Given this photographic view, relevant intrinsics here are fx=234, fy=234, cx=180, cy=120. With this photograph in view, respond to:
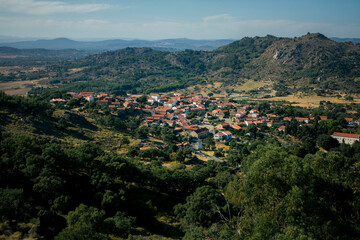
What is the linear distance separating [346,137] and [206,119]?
38662mm

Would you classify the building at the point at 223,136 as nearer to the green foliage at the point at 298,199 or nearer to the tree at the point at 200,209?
the tree at the point at 200,209

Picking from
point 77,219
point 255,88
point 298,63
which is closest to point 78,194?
point 77,219

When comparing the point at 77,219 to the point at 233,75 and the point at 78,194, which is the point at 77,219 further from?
the point at 233,75

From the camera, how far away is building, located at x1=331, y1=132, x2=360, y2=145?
55.7 m

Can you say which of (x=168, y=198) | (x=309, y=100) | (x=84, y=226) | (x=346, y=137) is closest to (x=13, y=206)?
(x=84, y=226)

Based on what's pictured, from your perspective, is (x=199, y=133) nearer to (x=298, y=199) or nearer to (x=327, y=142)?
(x=327, y=142)

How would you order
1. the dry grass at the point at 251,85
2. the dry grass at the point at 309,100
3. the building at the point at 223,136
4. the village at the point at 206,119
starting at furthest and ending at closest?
1. the dry grass at the point at 251,85
2. the dry grass at the point at 309,100
3. the village at the point at 206,119
4. the building at the point at 223,136

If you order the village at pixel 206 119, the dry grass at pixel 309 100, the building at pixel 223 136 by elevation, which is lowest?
the building at pixel 223 136

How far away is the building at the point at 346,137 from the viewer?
5569cm

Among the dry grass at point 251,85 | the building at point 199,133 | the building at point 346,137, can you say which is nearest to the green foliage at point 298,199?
the building at point 199,133

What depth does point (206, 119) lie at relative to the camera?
78.7m

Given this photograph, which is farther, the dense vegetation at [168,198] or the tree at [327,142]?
the tree at [327,142]

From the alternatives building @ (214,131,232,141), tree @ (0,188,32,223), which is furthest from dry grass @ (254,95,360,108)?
tree @ (0,188,32,223)

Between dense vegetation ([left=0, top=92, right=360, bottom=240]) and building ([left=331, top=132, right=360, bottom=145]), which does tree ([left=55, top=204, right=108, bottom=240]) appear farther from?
building ([left=331, top=132, right=360, bottom=145])
